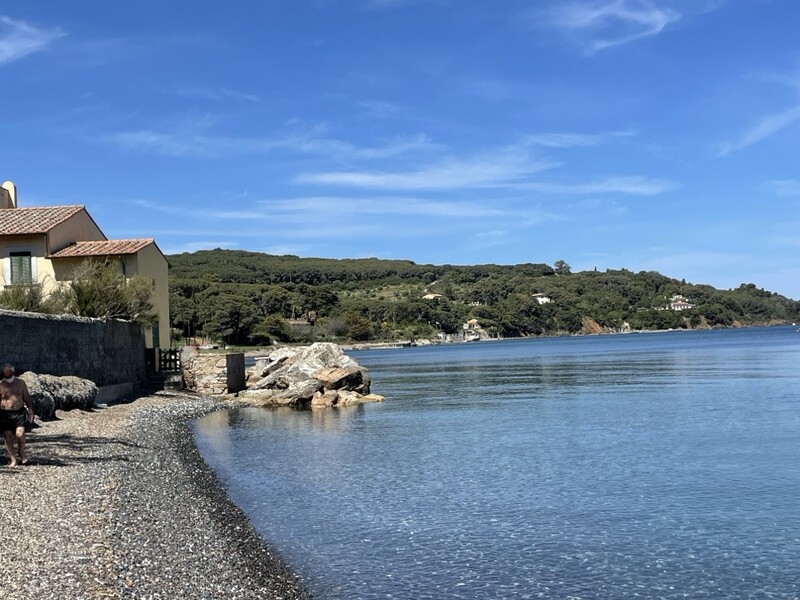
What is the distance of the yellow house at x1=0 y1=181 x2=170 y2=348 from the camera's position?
37469 millimetres

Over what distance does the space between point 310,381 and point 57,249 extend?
1390 cm

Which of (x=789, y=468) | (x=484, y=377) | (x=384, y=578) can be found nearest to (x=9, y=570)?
(x=384, y=578)

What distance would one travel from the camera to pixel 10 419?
14930 mm

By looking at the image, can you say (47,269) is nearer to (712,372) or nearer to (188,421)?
(188,421)

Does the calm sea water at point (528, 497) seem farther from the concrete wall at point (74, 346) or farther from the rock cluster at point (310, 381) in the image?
the rock cluster at point (310, 381)

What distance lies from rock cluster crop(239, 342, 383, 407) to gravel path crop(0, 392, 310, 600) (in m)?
Answer: 19.8

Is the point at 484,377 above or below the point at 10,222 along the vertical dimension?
below

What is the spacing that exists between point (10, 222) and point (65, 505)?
99.2 feet

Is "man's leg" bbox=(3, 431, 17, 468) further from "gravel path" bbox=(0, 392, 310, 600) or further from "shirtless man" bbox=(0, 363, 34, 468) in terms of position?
"gravel path" bbox=(0, 392, 310, 600)

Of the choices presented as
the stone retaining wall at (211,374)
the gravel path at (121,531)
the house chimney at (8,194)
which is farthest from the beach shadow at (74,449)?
the house chimney at (8,194)

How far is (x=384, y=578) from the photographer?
38.0 feet

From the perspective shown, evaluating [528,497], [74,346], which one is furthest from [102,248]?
[528,497]

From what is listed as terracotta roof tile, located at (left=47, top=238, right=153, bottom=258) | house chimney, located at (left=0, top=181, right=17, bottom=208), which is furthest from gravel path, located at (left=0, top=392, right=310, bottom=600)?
house chimney, located at (left=0, top=181, right=17, bottom=208)

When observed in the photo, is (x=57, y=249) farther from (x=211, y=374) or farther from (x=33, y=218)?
(x=211, y=374)
